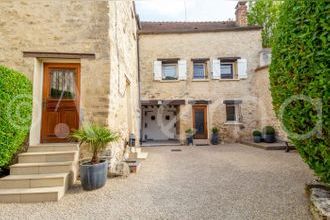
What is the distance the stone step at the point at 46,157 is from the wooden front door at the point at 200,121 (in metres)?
7.78

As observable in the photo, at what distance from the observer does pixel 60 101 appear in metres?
4.94

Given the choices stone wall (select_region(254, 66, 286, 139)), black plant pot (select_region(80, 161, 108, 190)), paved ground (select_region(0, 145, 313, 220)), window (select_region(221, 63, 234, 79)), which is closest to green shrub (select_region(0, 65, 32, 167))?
paved ground (select_region(0, 145, 313, 220))

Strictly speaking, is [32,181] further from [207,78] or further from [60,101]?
[207,78]

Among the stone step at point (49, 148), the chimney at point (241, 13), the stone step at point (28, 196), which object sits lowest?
the stone step at point (28, 196)

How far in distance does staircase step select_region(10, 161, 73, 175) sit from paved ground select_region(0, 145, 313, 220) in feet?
1.57

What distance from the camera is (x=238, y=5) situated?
457 inches

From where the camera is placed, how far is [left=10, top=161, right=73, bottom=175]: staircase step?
3818 millimetres

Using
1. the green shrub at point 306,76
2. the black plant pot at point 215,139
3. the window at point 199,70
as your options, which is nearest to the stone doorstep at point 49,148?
the green shrub at point 306,76

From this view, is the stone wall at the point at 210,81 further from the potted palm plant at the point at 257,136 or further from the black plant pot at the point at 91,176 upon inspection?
the black plant pot at the point at 91,176

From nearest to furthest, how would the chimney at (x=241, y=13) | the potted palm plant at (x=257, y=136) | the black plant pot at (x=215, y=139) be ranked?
the potted palm plant at (x=257, y=136), the black plant pot at (x=215, y=139), the chimney at (x=241, y=13)

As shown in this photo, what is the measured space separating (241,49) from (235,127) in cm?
438

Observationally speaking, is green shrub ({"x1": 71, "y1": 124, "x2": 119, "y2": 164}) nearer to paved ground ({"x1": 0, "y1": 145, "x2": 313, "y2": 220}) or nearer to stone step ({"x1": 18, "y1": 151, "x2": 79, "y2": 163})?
stone step ({"x1": 18, "y1": 151, "x2": 79, "y2": 163})

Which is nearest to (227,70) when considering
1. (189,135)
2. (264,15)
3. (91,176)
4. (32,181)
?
(189,135)

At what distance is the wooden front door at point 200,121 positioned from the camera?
1103 cm
